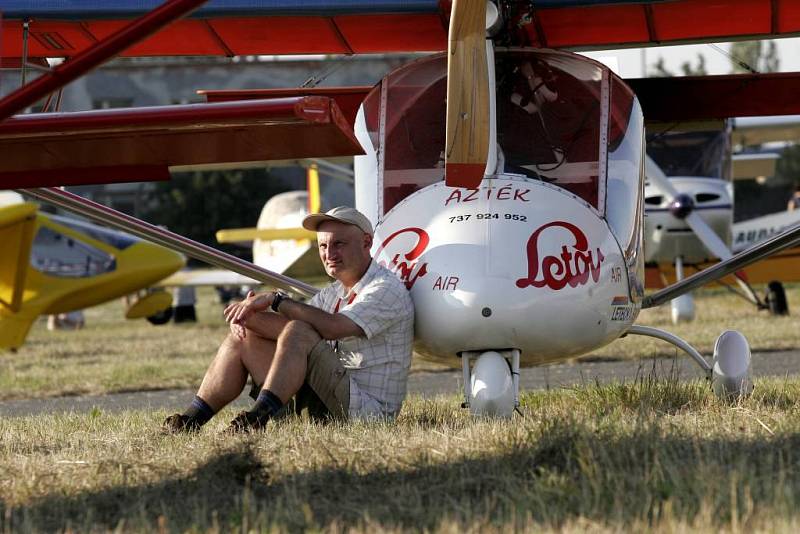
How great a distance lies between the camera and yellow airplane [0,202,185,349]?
14281mm

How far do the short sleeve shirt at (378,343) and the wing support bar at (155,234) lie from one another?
1.23 m

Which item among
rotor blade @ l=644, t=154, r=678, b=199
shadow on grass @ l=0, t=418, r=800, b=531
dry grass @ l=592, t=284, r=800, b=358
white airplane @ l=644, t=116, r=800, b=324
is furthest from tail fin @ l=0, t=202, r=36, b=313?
shadow on grass @ l=0, t=418, r=800, b=531

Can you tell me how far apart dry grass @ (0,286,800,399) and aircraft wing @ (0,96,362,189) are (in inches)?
163

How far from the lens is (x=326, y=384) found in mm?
5211

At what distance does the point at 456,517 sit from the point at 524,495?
256mm

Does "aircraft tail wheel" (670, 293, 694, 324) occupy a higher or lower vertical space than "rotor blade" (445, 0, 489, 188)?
lower

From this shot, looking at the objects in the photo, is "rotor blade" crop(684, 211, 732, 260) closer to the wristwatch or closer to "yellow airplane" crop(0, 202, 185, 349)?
"yellow airplane" crop(0, 202, 185, 349)

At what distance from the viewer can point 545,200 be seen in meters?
5.35

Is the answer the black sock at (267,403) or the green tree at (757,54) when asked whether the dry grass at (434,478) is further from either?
the green tree at (757,54)

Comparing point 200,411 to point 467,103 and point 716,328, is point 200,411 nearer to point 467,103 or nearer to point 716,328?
point 467,103

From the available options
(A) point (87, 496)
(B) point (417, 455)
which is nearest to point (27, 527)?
(A) point (87, 496)

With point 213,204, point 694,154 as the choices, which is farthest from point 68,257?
point 213,204

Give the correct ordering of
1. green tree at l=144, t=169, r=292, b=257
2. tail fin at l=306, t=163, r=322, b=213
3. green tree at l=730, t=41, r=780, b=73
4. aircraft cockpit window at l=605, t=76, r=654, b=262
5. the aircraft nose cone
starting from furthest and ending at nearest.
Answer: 1. green tree at l=730, t=41, r=780, b=73
2. green tree at l=144, t=169, r=292, b=257
3. tail fin at l=306, t=163, r=322, b=213
4. the aircraft nose cone
5. aircraft cockpit window at l=605, t=76, r=654, b=262

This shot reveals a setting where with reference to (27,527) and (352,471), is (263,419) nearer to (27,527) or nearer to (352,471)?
(352,471)
